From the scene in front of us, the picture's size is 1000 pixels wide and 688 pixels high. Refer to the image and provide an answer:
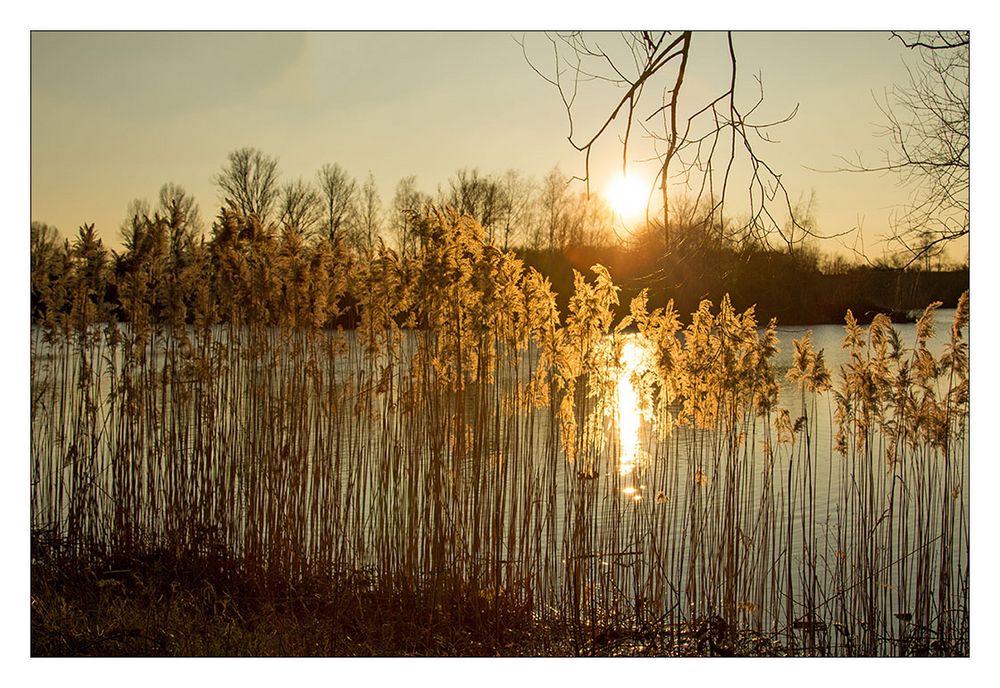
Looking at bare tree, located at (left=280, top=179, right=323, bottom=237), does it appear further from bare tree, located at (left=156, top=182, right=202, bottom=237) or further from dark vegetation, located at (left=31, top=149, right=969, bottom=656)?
bare tree, located at (left=156, top=182, right=202, bottom=237)

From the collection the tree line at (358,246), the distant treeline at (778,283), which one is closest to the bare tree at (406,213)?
the tree line at (358,246)

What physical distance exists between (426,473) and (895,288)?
184cm

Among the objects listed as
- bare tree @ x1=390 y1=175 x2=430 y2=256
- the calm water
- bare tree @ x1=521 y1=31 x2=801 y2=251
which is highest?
bare tree @ x1=521 y1=31 x2=801 y2=251

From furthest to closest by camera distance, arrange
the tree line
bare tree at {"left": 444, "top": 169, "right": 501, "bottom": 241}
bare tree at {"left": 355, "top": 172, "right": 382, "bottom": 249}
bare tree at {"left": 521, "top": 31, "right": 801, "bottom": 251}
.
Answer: bare tree at {"left": 355, "top": 172, "right": 382, "bottom": 249}, bare tree at {"left": 444, "top": 169, "right": 501, "bottom": 241}, the tree line, bare tree at {"left": 521, "top": 31, "right": 801, "bottom": 251}

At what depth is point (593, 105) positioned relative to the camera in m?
3.33

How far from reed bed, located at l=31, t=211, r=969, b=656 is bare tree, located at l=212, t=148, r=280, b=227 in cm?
9

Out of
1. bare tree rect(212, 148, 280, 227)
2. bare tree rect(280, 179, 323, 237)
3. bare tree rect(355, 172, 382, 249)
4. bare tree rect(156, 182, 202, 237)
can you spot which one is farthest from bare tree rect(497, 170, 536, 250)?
bare tree rect(156, 182, 202, 237)

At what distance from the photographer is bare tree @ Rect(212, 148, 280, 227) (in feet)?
11.4

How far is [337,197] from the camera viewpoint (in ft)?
11.7

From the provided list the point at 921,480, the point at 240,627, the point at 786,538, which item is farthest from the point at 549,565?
the point at 921,480

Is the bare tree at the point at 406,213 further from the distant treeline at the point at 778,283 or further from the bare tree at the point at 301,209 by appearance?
the distant treeline at the point at 778,283

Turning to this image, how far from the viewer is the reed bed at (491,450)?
313 centimetres
